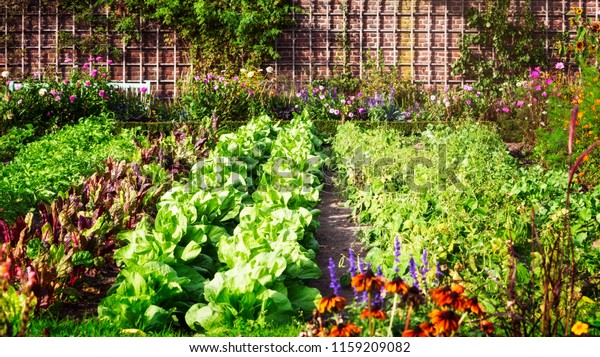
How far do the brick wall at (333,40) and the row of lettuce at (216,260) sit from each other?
8.12 m

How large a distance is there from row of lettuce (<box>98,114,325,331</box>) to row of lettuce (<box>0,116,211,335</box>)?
0.60 feet

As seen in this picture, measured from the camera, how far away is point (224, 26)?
1330 cm

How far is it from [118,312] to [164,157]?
291 cm

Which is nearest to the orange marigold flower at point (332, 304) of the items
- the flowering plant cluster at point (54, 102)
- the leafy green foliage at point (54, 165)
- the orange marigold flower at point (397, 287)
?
the orange marigold flower at point (397, 287)

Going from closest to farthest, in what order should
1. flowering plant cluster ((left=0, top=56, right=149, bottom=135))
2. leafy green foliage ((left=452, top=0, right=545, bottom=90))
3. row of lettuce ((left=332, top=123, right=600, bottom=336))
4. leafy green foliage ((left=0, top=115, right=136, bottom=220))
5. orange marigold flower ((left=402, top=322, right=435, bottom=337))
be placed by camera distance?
1. orange marigold flower ((left=402, top=322, right=435, bottom=337))
2. row of lettuce ((left=332, top=123, right=600, bottom=336))
3. leafy green foliage ((left=0, top=115, right=136, bottom=220))
4. flowering plant cluster ((left=0, top=56, right=149, bottom=135))
5. leafy green foliage ((left=452, top=0, right=545, bottom=90))

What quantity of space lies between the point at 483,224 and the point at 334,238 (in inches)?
39.3

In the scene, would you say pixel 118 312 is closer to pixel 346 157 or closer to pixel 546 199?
pixel 546 199

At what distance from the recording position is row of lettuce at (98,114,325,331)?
3275mm

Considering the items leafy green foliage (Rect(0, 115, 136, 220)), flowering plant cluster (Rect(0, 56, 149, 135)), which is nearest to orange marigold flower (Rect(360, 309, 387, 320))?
leafy green foliage (Rect(0, 115, 136, 220))

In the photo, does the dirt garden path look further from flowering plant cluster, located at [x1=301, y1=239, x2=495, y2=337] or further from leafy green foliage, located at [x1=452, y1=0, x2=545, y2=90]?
leafy green foliage, located at [x1=452, y1=0, x2=545, y2=90]

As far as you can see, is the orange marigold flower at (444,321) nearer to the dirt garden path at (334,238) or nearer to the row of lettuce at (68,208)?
the row of lettuce at (68,208)

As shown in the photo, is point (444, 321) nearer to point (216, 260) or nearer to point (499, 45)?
point (216, 260)

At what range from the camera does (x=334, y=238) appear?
16.7ft

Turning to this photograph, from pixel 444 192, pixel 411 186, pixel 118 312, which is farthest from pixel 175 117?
pixel 118 312
